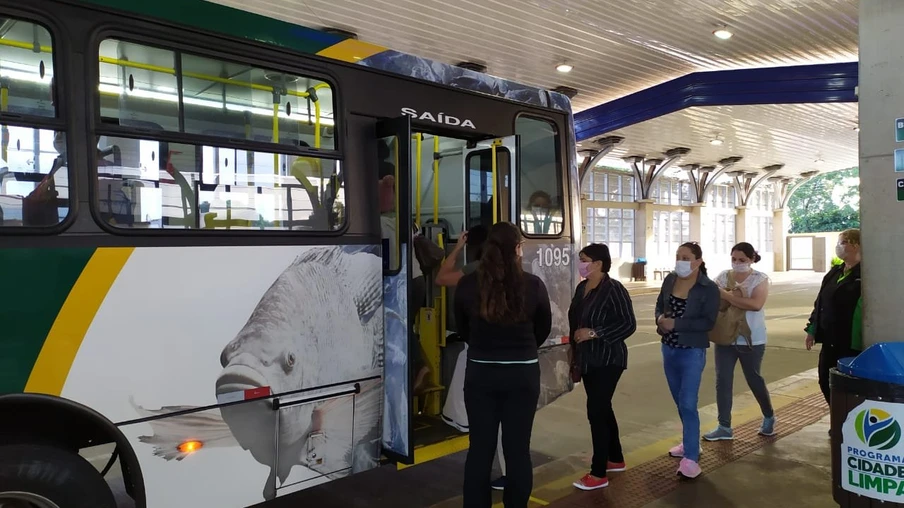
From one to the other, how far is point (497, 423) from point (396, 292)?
101 cm

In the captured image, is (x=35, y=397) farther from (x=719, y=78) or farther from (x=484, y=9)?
(x=719, y=78)

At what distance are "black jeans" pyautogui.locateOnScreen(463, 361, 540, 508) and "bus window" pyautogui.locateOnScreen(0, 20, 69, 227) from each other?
2.18 m

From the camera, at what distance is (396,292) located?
13.3 feet

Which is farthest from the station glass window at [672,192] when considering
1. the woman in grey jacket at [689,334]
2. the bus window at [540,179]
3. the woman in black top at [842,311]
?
the woman in grey jacket at [689,334]

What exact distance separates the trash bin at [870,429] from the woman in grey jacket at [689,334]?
111 cm

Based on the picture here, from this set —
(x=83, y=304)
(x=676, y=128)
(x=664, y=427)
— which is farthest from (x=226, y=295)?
(x=676, y=128)

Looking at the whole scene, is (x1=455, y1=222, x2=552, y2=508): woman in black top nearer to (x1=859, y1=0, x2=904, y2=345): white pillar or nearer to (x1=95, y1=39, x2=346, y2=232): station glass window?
(x1=95, y1=39, x2=346, y2=232): station glass window

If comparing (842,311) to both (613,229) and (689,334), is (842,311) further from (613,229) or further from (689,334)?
(613,229)

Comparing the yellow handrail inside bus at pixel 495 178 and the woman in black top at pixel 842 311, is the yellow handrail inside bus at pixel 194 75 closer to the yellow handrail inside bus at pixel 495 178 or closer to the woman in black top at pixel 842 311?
the yellow handrail inside bus at pixel 495 178

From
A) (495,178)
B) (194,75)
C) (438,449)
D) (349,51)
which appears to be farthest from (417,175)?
(194,75)

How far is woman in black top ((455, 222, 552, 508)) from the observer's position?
348 centimetres

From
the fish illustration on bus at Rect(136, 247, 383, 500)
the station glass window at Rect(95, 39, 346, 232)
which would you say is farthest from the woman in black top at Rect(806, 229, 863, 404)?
the station glass window at Rect(95, 39, 346, 232)

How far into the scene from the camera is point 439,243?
5301 millimetres

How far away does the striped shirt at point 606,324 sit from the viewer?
14.9 feet
